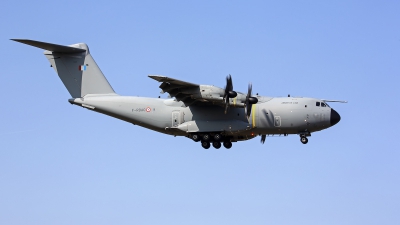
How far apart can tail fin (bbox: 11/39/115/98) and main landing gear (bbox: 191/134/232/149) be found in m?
4.19

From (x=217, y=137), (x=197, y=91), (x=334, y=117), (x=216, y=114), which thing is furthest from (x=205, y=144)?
(x=334, y=117)

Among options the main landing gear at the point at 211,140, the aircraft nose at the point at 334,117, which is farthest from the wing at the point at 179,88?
the aircraft nose at the point at 334,117

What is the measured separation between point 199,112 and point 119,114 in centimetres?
322

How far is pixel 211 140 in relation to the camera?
2561 centimetres

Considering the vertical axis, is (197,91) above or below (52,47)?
below

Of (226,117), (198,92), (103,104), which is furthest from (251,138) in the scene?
(103,104)

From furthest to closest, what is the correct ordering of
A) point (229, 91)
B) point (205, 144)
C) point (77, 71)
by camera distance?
point (77, 71) < point (205, 144) < point (229, 91)

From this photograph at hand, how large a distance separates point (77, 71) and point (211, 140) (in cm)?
635

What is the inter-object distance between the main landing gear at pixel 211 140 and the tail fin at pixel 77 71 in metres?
4.19

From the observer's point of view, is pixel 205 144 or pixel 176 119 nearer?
pixel 176 119

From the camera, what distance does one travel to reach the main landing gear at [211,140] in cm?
2542

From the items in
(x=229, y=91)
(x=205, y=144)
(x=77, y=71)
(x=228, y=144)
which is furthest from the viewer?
(x=77, y=71)

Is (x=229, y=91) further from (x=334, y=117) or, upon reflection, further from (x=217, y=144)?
(x=334, y=117)

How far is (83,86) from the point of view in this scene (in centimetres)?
2673
